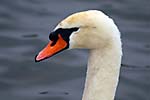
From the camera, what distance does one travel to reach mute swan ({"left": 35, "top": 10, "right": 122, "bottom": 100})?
205 inches

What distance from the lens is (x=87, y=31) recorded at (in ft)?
17.3

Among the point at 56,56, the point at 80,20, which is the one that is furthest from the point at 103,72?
the point at 56,56

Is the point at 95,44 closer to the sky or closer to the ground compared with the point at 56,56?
closer to the sky

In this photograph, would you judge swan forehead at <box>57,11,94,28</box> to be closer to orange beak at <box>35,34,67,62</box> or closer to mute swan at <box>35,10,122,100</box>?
mute swan at <box>35,10,122,100</box>

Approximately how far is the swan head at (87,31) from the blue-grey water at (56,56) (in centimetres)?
317

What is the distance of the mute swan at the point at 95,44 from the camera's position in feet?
17.1

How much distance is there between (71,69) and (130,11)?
203cm

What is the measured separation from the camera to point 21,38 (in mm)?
9820

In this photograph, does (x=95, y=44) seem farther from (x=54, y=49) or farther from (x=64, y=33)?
(x=54, y=49)

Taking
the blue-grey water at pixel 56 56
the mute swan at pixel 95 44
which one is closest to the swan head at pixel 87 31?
the mute swan at pixel 95 44

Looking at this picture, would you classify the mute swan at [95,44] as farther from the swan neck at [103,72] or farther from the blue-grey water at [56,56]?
the blue-grey water at [56,56]

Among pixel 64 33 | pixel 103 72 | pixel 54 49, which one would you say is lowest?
pixel 103 72

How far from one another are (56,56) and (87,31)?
14.0 feet

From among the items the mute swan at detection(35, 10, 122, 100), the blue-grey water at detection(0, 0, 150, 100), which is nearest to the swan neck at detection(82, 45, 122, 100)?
the mute swan at detection(35, 10, 122, 100)
